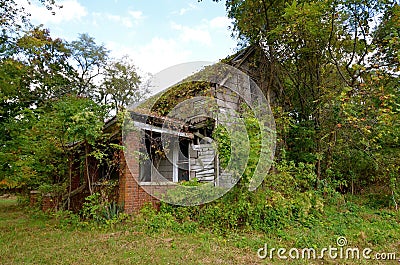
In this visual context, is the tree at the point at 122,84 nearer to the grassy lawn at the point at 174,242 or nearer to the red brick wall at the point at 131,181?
the red brick wall at the point at 131,181

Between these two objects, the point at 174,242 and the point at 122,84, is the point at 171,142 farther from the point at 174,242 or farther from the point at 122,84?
the point at 122,84

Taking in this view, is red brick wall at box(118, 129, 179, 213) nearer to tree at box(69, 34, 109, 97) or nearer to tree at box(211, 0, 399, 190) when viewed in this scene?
tree at box(211, 0, 399, 190)

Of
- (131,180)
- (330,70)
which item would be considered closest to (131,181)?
(131,180)

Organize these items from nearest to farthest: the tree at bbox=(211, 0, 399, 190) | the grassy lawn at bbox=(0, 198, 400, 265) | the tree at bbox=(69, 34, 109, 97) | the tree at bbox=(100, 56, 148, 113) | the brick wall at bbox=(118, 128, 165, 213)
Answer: the grassy lawn at bbox=(0, 198, 400, 265) < the brick wall at bbox=(118, 128, 165, 213) < the tree at bbox=(211, 0, 399, 190) < the tree at bbox=(69, 34, 109, 97) < the tree at bbox=(100, 56, 148, 113)

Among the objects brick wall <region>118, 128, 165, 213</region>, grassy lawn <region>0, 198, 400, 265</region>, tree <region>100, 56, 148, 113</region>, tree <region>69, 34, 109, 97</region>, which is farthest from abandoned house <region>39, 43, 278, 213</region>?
tree <region>69, 34, 109, 97</region>

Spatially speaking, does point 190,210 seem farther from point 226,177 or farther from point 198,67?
point 198,67

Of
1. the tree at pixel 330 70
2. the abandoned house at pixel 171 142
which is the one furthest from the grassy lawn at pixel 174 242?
the tree at pixel 330 70

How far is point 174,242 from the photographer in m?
4.95

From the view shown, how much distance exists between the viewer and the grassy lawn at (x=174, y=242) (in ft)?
13.8

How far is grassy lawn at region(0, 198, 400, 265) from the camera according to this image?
13.8ft

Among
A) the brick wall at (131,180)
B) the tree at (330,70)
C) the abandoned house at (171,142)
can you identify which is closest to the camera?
the brick wall at (131,180)

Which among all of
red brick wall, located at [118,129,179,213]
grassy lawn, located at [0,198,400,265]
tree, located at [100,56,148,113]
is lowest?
grassy lawn, located at [0,198,400,265]

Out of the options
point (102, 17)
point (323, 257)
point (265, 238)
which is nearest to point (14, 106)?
point (102, 17)

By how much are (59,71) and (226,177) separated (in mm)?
15401
